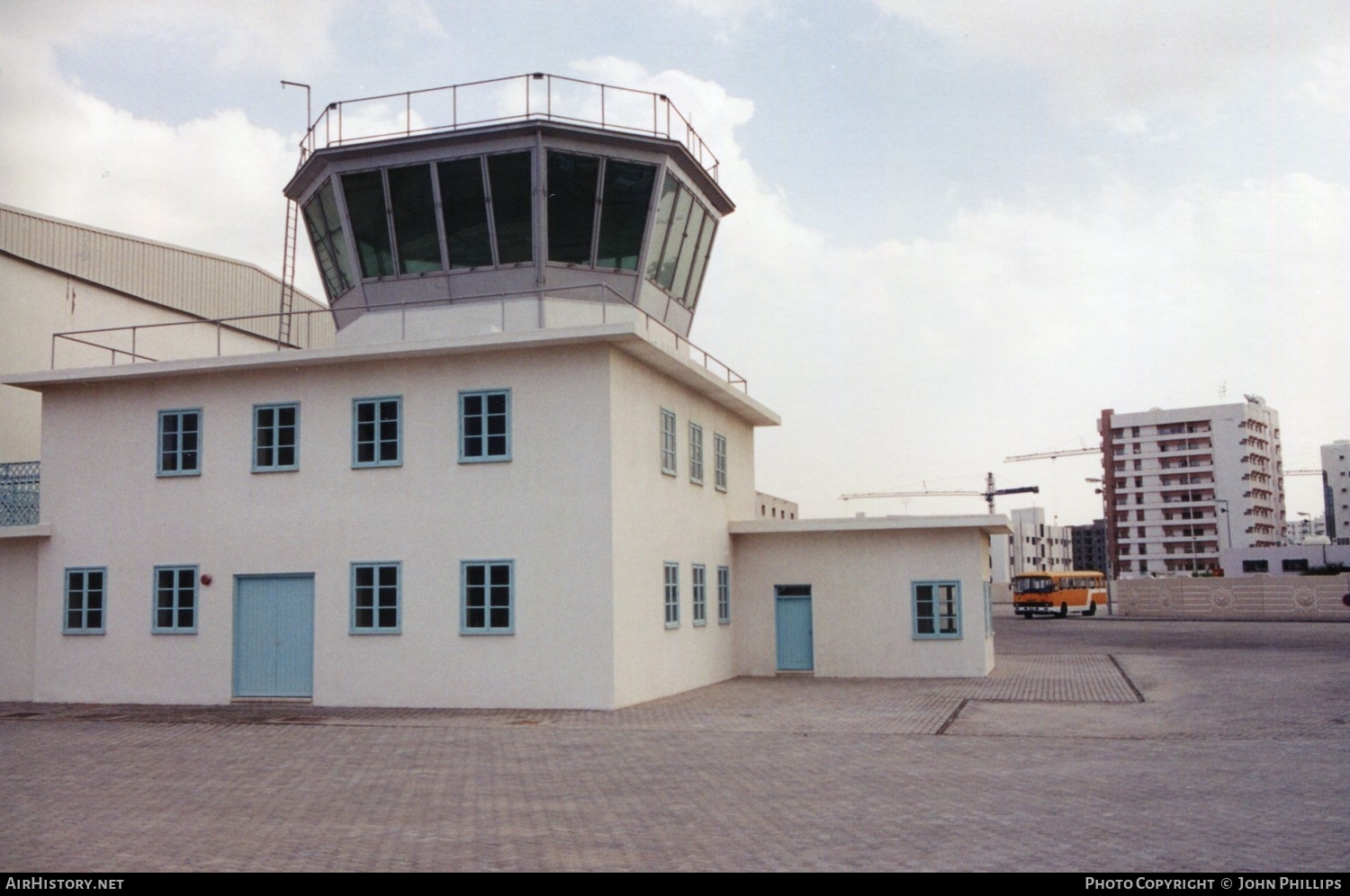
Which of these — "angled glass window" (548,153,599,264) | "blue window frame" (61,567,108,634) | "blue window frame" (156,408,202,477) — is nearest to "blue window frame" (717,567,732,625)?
"angled glass window" (548,153,599,264)

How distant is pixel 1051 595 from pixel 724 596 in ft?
134

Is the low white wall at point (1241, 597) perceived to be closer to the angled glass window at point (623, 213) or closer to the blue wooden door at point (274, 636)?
the angled glass window at point (623, 213)

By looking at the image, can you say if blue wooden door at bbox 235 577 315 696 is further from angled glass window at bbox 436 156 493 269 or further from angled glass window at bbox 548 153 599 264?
angled glass window at bbox 548 153 599 264

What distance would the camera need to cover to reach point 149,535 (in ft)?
68.5

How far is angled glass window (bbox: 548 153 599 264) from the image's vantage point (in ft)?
66.0

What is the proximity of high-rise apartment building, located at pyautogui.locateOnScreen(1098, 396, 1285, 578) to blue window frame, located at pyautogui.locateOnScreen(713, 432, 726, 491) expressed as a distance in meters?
115

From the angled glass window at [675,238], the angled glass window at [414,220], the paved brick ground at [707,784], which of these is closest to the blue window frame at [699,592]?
the paved brick ground at [707,784]

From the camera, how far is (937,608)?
24.0 m

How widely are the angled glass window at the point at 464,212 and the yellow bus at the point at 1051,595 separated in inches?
1838

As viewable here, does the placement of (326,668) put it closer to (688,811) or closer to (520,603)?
(520,603)

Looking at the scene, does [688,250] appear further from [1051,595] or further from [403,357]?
[1051,595]

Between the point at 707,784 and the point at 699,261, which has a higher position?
the point at 699,261

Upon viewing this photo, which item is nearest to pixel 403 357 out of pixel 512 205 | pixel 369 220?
pixel 369 220

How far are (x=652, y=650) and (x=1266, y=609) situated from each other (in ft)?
156
